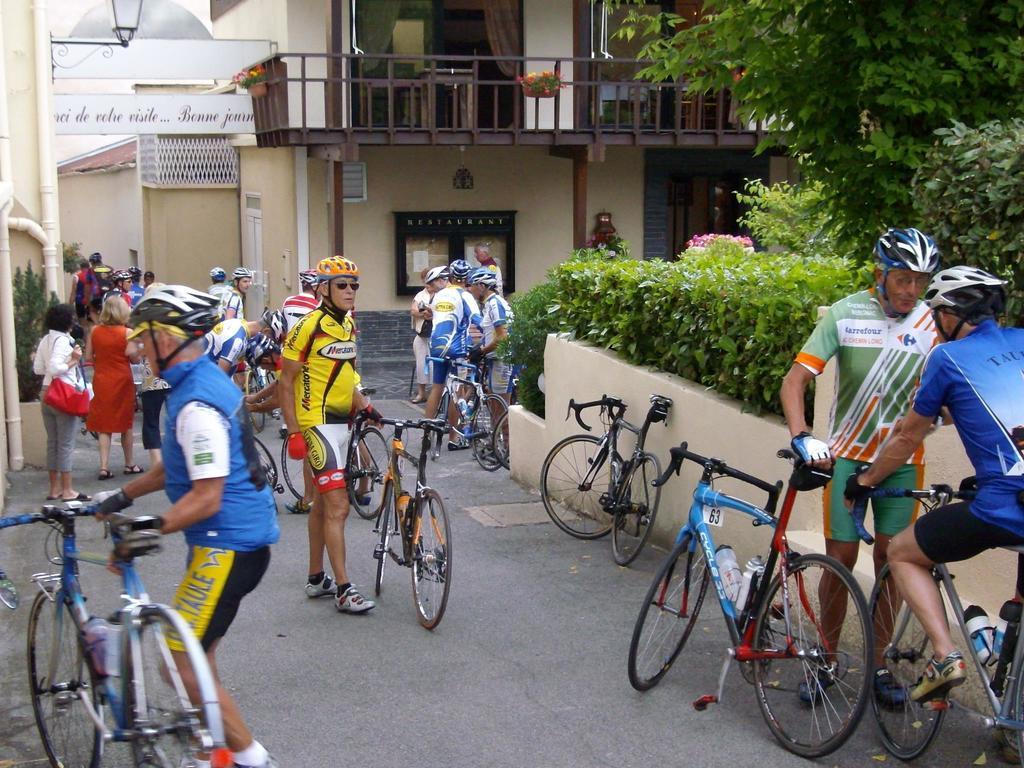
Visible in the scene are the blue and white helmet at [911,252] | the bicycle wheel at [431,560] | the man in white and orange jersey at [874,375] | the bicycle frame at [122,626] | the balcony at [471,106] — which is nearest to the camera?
the bicycle frame at [122,626]

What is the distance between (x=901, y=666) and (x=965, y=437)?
3.40 ft

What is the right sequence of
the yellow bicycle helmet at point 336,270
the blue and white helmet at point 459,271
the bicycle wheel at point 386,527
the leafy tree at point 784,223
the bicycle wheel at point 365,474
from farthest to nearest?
the blue and white helmet at point 459,271 → the leafy tree at point 784,223 → the bicycle wheel at point 365,474 → the bicycle wheel at point 386,527 → the yellow bicycle helmet at point 336,270

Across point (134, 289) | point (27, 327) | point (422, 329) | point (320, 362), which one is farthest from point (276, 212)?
point (320, 362)

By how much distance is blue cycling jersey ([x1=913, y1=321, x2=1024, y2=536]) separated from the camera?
4371 mm

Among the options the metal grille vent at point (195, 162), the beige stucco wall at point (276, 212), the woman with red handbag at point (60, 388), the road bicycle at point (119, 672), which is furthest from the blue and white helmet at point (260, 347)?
the metal grille vent at point (195, 162)

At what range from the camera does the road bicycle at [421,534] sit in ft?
22.3

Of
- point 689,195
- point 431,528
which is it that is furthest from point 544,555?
point 689,195

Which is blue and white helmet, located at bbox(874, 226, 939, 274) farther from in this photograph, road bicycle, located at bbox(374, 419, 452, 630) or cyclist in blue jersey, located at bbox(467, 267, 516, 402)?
cyclist in blue jersey, located at bbox(467, 267, 516, 402)

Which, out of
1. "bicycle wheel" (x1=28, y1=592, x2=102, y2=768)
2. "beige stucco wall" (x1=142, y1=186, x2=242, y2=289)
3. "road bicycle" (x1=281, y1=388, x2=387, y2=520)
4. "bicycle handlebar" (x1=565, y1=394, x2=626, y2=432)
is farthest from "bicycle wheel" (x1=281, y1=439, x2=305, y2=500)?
"beige stucco wall" (x1=142, y1=186, x2=242, y2=289)

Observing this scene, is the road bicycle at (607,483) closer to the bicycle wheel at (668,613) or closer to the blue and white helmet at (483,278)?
the bicycle wheel at (668,613)

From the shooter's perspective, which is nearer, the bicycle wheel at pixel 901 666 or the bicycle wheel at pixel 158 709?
the bicycle wheel at pixel 158 709

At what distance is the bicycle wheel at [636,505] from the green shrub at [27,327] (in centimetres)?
673

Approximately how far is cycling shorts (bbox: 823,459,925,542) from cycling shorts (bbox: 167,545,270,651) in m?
2.42

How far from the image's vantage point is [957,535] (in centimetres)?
450
